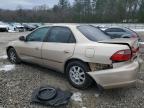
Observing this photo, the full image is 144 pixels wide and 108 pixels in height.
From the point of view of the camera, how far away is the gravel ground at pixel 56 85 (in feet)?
13.8

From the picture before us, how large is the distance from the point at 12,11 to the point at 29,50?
71.3 metres

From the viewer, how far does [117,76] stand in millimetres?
4188

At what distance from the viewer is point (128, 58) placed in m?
4.36

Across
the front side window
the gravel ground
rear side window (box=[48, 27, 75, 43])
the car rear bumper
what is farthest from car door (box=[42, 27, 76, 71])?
the car rear bumper

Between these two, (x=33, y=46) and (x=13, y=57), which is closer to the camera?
(x=33, y=46)

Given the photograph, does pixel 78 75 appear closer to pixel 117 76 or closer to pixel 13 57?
pixel 117 76

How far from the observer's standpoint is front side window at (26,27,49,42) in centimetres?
581

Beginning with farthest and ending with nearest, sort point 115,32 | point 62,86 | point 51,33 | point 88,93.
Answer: point 115,32 < point 51,33 < point 62,86 < point 88,93

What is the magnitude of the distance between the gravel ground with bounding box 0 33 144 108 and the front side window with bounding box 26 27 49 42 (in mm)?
959

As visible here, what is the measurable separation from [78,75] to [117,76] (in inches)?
38.4

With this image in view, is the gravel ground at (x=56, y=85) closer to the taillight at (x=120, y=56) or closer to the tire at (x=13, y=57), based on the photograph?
the tire at (x=13, y=57)

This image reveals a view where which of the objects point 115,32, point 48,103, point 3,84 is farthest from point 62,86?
point 115,32

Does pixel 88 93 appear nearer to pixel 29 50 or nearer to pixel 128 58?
pixel 128 58

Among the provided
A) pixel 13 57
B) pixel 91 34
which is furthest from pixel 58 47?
pixel 13 57
